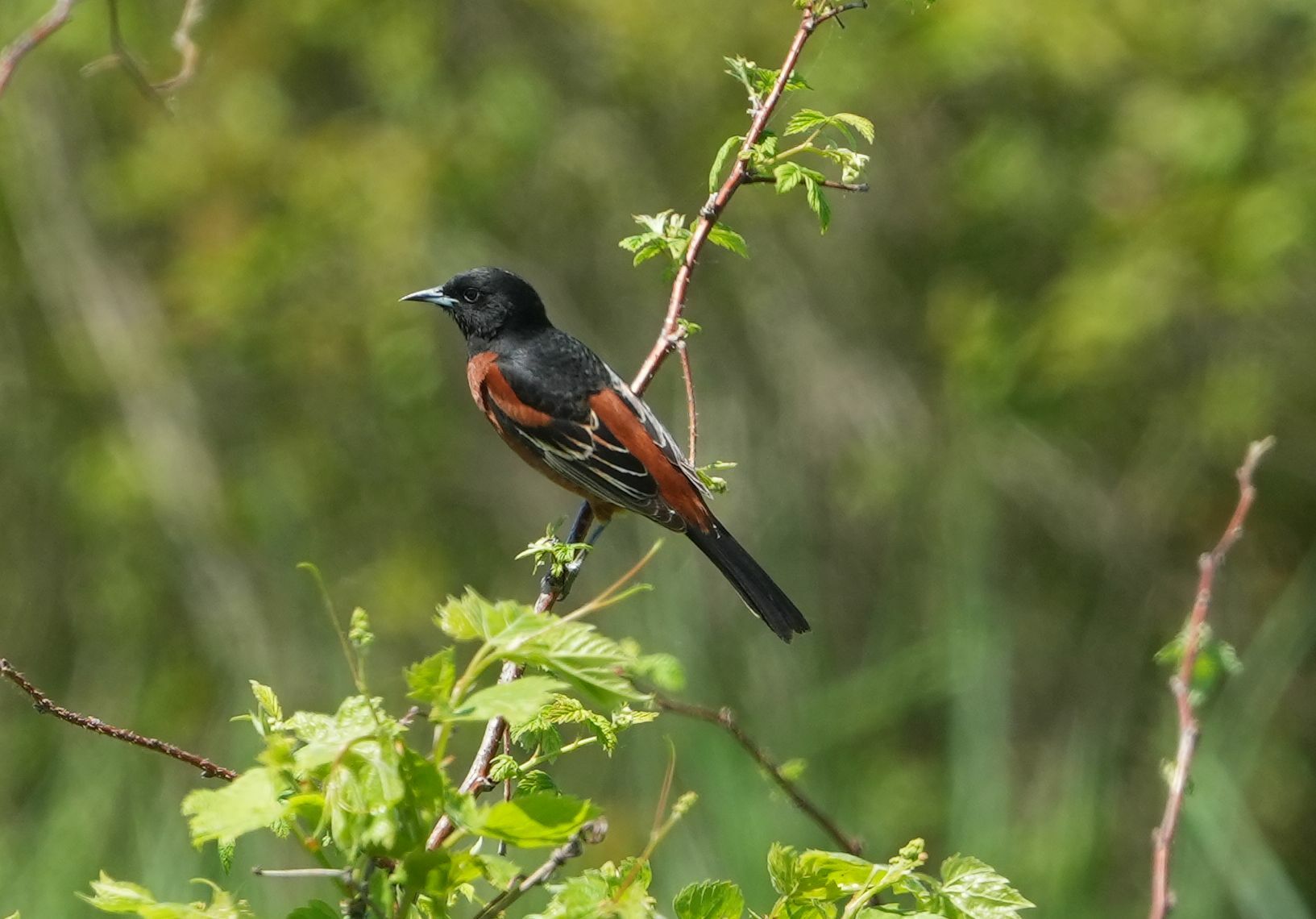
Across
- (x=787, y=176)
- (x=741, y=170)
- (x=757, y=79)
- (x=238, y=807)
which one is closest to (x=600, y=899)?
(x=238, y=807)

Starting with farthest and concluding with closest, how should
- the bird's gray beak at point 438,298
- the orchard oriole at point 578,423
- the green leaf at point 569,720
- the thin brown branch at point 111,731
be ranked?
the bird's gray beak at point 438,298, the orchard oriole at point 578,423, the green leaf at point 569,720, the thin brown branch at point 111,731

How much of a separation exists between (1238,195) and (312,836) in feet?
22.7

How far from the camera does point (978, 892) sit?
60.4 inches

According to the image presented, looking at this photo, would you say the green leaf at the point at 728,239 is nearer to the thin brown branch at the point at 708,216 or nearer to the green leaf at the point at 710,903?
the thin brown branch at the point at 708,216

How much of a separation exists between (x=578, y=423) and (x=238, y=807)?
2.95 metres

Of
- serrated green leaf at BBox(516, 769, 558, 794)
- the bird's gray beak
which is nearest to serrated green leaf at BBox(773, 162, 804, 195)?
serrated green leaf at BBox(516, 769, 558, 794)

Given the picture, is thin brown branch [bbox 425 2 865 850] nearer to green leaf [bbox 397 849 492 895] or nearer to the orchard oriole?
green leaf [bbox 397 849 492 895]

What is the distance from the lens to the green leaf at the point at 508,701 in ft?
4.08

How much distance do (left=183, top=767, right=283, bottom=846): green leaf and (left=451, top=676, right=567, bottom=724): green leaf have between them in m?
0.17

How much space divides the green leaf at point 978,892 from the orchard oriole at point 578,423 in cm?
216

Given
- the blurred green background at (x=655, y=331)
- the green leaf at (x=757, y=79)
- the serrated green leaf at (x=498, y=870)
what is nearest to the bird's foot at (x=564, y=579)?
the green leaf at (x=757, y=79)

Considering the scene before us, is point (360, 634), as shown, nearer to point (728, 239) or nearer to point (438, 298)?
point (728, 239)

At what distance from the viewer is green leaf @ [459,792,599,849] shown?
1284mm

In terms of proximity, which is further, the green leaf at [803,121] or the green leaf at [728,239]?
the green leaf at [728,239]
